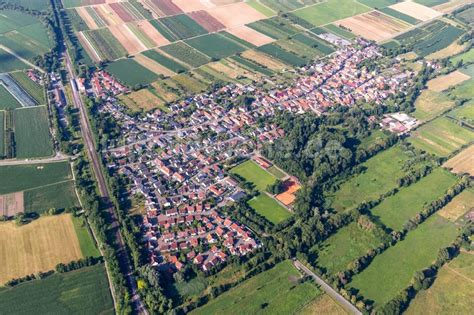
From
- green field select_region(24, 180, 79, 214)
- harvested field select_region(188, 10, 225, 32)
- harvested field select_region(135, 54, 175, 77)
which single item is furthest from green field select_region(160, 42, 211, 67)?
green field select_region(24, 180, 79, 214)

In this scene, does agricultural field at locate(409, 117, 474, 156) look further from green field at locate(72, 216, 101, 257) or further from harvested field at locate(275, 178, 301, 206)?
green field at locate(72, 216, 101, 257)

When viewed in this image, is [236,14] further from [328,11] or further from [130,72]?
[130,72]

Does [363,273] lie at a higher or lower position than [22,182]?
lower

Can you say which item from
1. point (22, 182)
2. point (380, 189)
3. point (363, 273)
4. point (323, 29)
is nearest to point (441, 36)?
point (323, 29)

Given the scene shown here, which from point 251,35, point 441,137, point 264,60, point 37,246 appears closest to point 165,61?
point 264,60

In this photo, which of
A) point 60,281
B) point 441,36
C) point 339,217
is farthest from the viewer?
point 441,36

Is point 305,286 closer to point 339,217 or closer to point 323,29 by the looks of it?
point 339,217
